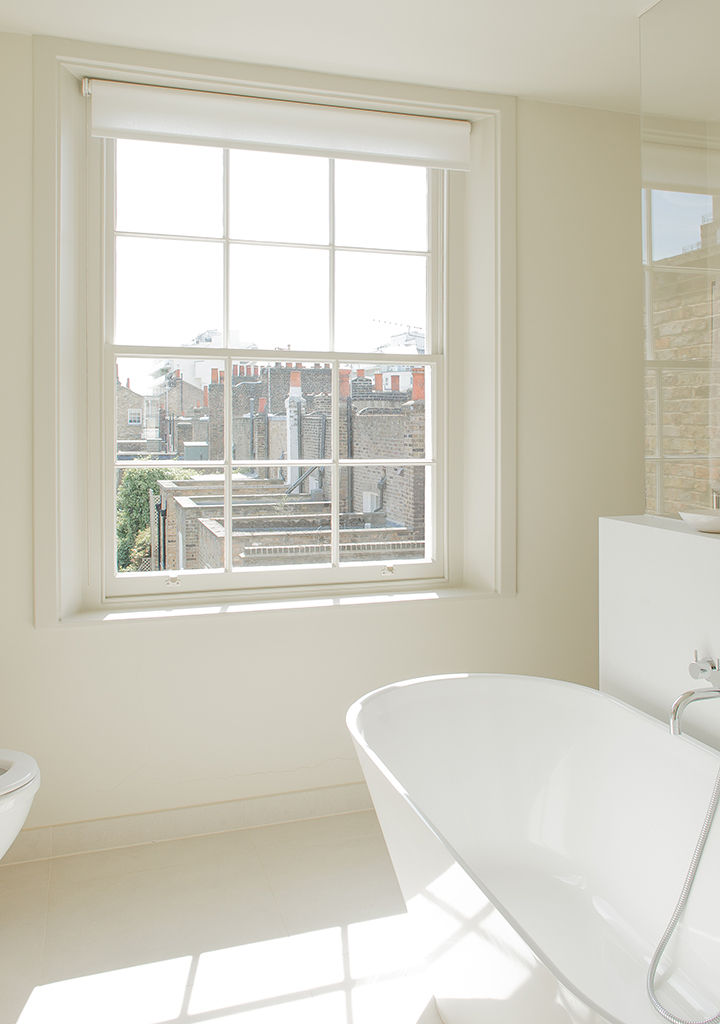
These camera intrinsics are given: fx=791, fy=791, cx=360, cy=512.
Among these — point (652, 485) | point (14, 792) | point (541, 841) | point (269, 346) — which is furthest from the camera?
point (269, 346)

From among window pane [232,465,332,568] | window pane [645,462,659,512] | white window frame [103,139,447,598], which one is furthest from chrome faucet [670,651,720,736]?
window pane [232,465,332,568]

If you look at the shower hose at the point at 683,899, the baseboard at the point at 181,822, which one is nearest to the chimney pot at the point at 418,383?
the baseboard at the point at 181,822

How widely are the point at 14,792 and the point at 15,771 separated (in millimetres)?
112

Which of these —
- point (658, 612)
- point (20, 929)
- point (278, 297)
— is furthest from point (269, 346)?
point (20, 929)

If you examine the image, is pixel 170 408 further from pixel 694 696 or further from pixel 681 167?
pixel 694 696

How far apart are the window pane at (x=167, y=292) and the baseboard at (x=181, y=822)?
1.73 m

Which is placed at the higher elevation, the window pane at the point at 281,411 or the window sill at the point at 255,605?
the window pane at the point at 281,411

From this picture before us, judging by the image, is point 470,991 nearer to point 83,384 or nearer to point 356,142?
point 83,384

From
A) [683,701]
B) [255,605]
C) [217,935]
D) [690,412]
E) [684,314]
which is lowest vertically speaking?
[217,935]

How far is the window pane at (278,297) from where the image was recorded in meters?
3.04

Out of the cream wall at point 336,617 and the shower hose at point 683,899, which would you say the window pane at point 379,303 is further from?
the shower hose at point 683,899

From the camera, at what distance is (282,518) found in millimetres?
3129

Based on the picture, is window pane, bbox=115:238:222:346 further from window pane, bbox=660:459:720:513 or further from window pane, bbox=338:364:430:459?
window pane, bbox=660:459:720:513

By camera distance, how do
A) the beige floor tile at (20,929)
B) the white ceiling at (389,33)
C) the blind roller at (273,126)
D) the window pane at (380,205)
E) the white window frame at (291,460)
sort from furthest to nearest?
the window pane at (380,205)
the white window frame at (291,460)
the blind roller at (273,126)
the white ceiling at (389,33)
the beige floor tile at (20,929)
